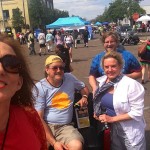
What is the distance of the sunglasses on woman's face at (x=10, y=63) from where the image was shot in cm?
149

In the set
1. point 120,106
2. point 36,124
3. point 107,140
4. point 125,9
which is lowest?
point 107,140

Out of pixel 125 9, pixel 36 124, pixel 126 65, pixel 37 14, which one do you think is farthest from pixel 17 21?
pixel 36 124

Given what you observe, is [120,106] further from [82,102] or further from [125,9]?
[125,9]

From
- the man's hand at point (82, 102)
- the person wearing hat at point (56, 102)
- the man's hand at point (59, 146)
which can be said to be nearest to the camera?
the man's hand at point (59, 146)

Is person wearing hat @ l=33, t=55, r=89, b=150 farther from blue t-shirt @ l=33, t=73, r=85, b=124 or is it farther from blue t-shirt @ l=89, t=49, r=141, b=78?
blue t-shirt @ l=89, t=49, r=141, b=78

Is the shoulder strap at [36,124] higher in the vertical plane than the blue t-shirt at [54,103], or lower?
higher

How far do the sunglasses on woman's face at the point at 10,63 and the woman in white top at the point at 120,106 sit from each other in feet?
5.49

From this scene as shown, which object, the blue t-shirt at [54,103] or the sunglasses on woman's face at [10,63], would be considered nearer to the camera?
the sunglasses on woman's face at [10,63]

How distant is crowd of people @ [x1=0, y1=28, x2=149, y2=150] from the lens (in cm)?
163

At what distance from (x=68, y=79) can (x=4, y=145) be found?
2.22 m

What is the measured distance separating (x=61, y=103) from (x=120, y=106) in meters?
0.81

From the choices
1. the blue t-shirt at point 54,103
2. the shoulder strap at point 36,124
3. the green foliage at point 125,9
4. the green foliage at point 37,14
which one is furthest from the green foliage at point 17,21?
the shoulder strap at point 36,124

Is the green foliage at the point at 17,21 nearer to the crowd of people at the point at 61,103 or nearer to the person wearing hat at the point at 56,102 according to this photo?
the crowd of people at the point at 61,103

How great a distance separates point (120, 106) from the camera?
309cm
